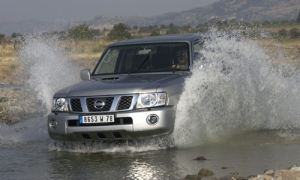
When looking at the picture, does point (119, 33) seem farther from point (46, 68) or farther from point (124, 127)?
point (124, 127)

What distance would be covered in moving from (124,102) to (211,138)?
61.4 inches

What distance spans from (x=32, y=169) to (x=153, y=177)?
170cm

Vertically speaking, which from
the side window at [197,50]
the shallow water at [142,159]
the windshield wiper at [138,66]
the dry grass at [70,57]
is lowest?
the dry grass at [70,57]

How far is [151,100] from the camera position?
9.34m

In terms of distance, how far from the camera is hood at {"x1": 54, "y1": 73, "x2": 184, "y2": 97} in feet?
30.8

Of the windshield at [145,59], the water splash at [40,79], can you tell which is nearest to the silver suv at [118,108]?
the windshield at [145,59]

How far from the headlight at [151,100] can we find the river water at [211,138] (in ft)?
1.04

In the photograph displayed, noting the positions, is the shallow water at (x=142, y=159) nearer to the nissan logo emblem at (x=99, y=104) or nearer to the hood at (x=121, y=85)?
the nissan logo emblem at (x=99, y=104)

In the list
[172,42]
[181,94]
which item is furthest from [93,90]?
[172,42]

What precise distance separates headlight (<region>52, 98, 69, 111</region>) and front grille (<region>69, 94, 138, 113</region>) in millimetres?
261

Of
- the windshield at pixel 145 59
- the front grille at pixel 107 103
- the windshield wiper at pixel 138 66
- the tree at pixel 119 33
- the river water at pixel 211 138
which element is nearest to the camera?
the river water at pixel 211 138

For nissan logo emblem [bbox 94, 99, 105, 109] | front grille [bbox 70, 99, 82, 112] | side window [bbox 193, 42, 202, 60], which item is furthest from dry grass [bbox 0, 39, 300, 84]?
nissan logo emblem [bbox 94, 99, 105, 109]

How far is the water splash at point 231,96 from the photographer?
9.81 metres

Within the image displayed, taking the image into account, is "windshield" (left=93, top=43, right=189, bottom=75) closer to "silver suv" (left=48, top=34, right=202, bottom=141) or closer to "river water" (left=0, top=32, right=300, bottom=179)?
"silver suv" (left=48, top=34, right=202, bottom=141)
